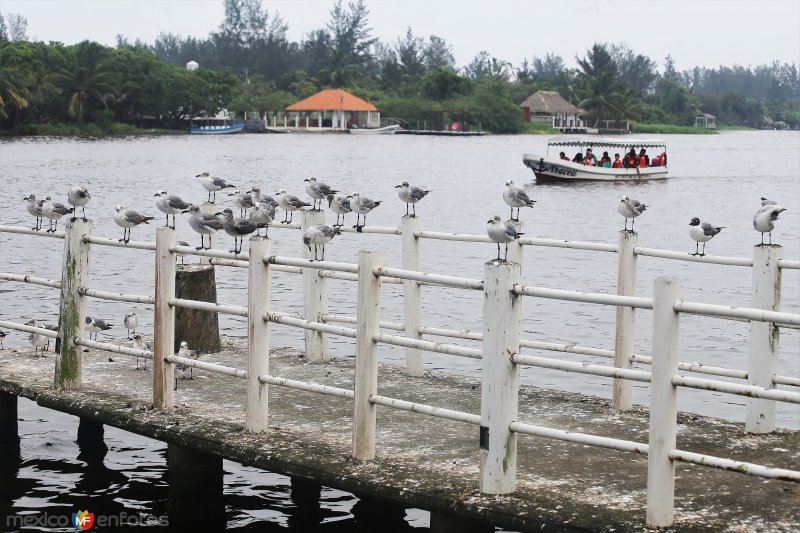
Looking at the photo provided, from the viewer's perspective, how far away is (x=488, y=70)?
19238cm

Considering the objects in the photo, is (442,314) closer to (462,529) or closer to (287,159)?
(462,529)

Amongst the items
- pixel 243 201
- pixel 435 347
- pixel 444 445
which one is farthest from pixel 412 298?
pixel 243 201

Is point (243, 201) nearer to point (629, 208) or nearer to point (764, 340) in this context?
point (629, 208)

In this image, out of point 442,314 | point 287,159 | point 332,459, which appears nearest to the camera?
point 332,459

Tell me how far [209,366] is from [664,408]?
146 inches

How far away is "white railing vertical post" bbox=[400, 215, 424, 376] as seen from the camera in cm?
1109

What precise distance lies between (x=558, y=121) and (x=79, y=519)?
147m

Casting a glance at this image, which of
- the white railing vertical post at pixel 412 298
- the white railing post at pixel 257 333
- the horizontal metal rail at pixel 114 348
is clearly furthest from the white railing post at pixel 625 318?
the horizontal metal rail at pixel 114 348

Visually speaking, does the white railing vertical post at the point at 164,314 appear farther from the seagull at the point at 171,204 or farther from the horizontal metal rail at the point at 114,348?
the seagull at the point at 171,204

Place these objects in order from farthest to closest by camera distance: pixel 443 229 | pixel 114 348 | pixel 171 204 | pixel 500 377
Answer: pixel 443 229 → pixel 171 204 → pixel 114 348 → pixel 500 377

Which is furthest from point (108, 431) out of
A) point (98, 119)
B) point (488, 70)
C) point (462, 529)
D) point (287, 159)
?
point (488, 70)

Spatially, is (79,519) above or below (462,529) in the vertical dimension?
below

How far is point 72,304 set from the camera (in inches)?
416

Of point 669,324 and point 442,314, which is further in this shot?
point 442,314
